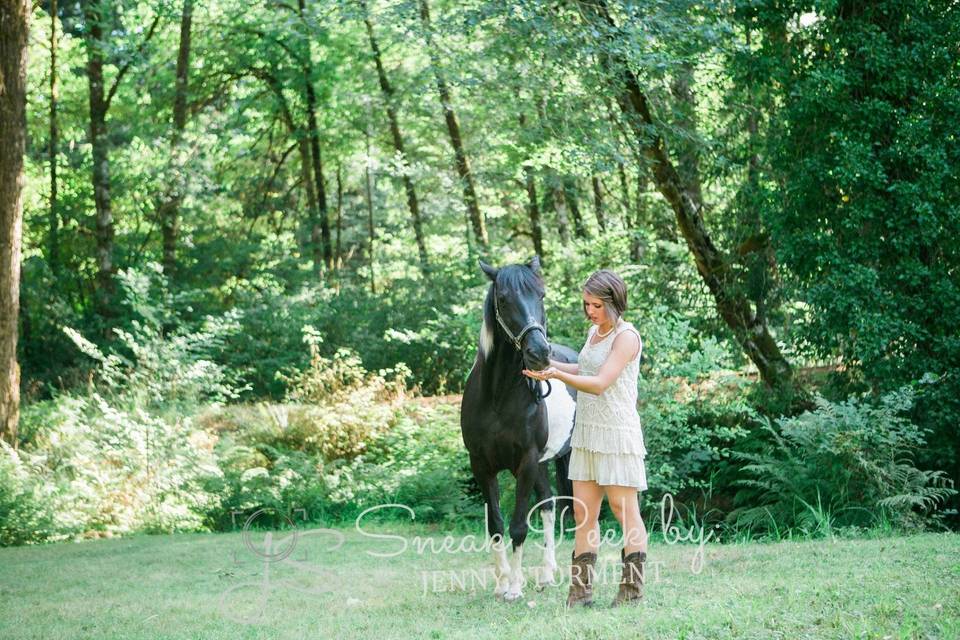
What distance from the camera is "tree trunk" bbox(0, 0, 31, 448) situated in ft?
35.4

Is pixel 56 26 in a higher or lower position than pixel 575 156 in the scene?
higher

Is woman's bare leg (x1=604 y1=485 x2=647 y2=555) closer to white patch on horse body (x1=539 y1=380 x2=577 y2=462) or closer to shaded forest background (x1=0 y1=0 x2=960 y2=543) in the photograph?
white patch on horse body (x1=539 y1=380 x2=577 y2=462)

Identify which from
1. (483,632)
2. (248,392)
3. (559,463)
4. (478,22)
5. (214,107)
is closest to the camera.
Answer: (483,632)

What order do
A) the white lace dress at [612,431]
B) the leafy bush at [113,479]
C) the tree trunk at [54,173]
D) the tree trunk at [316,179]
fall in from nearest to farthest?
the white lace dress at [612,431], the leafy bush at [113,479], the tree trunk at [54,173], the tree trunk at [316,179]

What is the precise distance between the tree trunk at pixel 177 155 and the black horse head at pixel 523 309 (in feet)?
51.8

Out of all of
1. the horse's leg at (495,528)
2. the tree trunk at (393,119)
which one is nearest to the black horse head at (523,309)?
the horse's leg at (495,528)

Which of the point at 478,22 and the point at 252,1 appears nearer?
the point at 478,22

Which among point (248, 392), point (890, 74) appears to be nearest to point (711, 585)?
point (890, 74)

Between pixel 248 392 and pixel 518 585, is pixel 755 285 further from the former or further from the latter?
pixel 248 392

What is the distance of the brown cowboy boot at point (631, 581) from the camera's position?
15.8ft

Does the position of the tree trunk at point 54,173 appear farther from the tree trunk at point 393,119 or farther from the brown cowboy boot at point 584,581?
the brown cowboy boot at point 584,581

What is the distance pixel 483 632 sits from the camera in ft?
15.1

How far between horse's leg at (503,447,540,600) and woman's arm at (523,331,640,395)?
119cm

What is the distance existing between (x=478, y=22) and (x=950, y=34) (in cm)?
512
